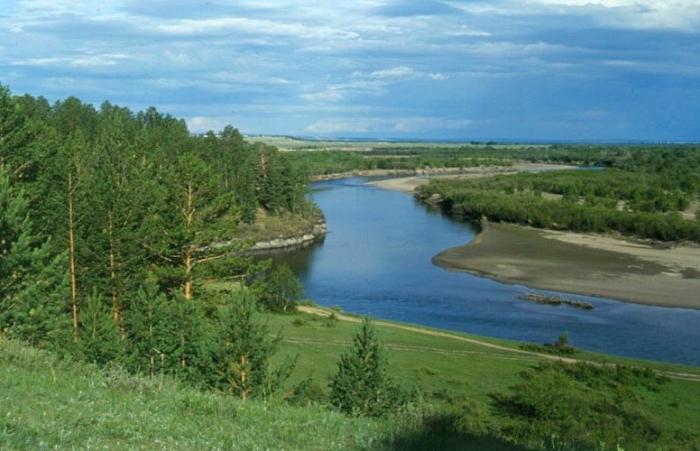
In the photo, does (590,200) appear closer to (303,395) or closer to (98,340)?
(303,395)

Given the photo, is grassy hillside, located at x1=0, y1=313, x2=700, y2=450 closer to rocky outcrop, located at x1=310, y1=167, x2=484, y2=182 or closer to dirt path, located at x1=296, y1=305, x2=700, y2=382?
dirt path, located at x1=296, y1=305, x2=700, y2=382

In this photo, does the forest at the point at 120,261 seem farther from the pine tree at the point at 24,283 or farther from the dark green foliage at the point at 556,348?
the dark green foliage at the point at 556,348

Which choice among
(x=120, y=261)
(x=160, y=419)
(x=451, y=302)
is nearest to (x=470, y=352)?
(x=451, y=302)

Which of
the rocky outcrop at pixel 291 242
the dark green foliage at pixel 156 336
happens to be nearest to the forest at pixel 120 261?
the dark green foliage at pixel 156 336

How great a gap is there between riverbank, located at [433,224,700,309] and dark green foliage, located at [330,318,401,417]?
3107 cm

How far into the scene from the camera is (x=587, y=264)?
57.2 meters

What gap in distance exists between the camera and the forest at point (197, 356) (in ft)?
27.2

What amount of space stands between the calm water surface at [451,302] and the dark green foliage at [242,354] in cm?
2308

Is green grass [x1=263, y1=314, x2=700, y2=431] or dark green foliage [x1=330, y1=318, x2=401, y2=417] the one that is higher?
dark green foliage [x1=330, y1=318, x2=401, y2=417]

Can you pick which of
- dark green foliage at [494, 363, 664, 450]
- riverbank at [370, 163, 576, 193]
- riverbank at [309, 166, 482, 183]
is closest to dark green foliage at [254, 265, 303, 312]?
dark green foliage at [494, 363, 664, 450]

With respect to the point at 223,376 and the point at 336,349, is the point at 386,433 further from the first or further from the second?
the point at 336,349

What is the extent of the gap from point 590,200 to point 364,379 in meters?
74.2

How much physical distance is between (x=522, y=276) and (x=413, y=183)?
8322cm

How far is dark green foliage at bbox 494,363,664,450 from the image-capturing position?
69.3 feet
